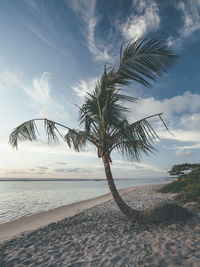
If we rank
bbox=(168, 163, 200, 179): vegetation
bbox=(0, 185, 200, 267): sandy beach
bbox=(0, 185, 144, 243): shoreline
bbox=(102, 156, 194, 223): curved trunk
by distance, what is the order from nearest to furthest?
1. bbox=(0, 185, 200, 267): sandy beach
2. bbox=(102, 156, 194, 223): curved trunk
3. bbox=(0, 185, 144, 243): shoreline
4. bbox=(168, 163, 200, 179): vegetation

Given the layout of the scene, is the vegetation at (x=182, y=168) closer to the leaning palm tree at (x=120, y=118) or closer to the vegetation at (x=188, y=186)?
the vegetation at (x=188, y=186)

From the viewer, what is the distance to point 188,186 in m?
10.1

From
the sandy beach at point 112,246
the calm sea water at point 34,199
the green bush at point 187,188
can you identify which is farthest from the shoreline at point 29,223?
the green bush at point 187,188

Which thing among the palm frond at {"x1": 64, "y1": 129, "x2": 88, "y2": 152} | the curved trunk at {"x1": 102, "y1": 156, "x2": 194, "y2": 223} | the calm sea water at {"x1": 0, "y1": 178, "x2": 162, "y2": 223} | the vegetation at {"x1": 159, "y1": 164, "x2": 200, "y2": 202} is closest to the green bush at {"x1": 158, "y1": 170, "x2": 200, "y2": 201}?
the vegetation at {"x1": 159, "y1": 164, "x2": 200, "y2": 202}

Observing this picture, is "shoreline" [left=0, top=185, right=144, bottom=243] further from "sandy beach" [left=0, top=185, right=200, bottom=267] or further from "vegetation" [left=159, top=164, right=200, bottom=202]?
"vegetation" [left=159, top=164, right=200, bottom=202]

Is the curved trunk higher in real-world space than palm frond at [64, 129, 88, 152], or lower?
lower

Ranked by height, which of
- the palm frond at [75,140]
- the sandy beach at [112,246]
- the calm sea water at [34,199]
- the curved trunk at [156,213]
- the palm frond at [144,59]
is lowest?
the calm sea water at [34,199]

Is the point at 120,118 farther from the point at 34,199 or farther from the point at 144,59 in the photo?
the point at 34,199

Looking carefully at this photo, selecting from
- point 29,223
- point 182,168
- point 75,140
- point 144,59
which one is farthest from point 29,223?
point 182,168

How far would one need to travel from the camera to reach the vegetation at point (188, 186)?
284 inches

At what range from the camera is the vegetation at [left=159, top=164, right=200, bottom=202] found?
23.7 feet

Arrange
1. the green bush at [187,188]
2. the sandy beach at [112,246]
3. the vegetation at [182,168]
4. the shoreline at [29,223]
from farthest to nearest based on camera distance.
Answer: the vegetation at [182,168] → the green bush at [187,188] → the shoreline at [29,223] → the sandy beach at [112,246]

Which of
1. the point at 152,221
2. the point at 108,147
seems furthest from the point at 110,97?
the point at 152,221

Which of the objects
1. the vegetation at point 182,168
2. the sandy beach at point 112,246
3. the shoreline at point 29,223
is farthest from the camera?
the vegetation at point 182,168
